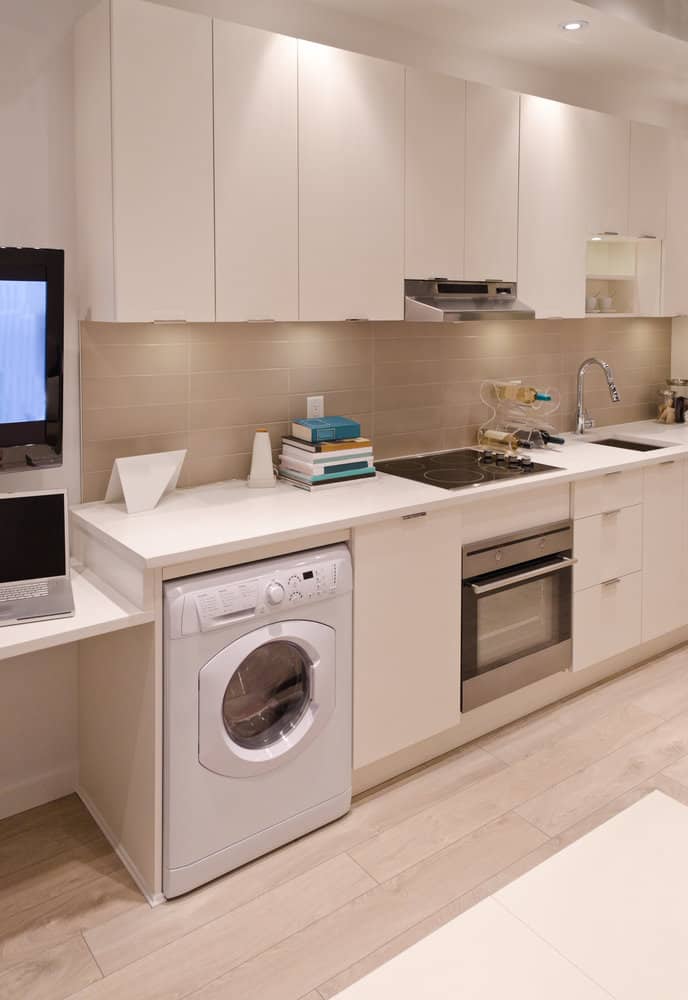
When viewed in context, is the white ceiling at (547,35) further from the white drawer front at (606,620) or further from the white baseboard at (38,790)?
the white baseboard at (38,790)

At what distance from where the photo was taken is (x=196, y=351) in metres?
2.70

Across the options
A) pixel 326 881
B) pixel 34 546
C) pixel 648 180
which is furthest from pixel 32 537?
pixel 648 180

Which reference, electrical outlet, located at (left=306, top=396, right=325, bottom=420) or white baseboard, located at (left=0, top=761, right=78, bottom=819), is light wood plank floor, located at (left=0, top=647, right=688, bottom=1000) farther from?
electrical outlet, located at (left=306, top=396, right=325, bottom=420)

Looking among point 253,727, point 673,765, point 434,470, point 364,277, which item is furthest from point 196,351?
point 673,765

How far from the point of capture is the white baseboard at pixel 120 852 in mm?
2174

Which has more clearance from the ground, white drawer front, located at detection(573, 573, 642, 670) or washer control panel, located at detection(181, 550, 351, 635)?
washer control panel, located at detection(181, 550, 351, 635)

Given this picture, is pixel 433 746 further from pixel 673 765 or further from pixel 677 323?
pixel 677 323

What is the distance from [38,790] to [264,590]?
1087 mm

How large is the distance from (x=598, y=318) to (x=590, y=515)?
1304 millimetres

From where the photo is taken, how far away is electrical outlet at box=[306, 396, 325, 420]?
2.99m

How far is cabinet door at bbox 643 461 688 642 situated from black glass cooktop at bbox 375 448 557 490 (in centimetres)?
60

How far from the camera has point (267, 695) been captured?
2357 mm

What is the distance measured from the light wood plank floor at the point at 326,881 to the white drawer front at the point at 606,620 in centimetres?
34

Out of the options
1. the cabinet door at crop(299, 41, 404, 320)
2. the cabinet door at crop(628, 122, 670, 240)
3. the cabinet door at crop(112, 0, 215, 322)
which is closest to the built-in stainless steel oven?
the cabinet door at crop(299, 41, 404, 320)
